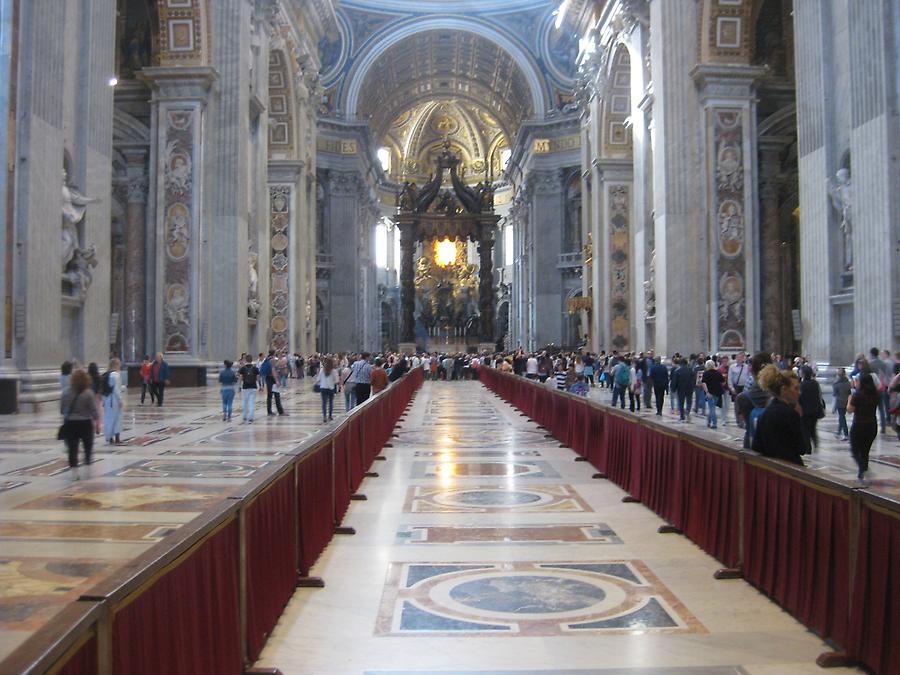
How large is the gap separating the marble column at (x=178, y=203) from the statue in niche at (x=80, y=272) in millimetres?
5432

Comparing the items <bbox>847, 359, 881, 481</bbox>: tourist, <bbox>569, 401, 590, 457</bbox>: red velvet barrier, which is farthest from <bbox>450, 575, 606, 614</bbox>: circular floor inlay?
<bbox>569, 401, 590, 457</bbox>: red velvet barrier

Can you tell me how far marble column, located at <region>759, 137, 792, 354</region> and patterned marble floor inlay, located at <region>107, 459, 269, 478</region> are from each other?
1524 centimetres

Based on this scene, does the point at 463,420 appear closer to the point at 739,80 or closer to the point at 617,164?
the point at 739,80

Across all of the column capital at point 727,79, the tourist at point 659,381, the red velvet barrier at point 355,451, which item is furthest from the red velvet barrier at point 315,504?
the column capital at point 727,79

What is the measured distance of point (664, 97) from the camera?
1922cm

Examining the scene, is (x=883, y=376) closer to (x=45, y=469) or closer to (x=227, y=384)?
(x=227, y=384)

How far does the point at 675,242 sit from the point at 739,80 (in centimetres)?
357

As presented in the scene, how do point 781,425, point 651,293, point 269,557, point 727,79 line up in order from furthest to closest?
point 651,293 → point 727,79 → point 781,425 → point 269,557

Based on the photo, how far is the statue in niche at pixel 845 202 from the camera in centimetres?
1376

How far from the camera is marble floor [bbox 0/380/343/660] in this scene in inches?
180

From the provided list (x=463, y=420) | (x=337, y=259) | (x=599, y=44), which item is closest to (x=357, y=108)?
(x=337, y=259)

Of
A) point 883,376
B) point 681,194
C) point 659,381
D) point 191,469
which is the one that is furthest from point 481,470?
point 681,194

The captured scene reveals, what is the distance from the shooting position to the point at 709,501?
5.68 metres

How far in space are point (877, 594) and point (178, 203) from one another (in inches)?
720
